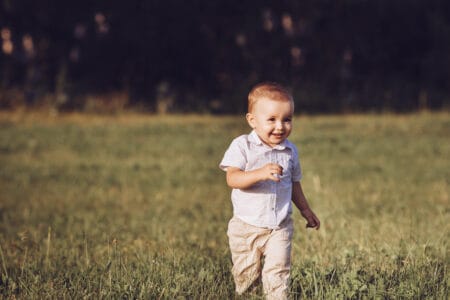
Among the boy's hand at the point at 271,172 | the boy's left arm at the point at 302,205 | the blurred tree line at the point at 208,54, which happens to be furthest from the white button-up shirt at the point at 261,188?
the blurred tree line at the point at 208,54

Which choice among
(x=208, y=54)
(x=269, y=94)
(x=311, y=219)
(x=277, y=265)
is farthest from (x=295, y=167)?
(x=208, y=54)

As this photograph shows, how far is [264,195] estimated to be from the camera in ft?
13.9

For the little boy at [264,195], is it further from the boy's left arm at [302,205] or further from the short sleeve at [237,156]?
the boy's left arm at [302,205]

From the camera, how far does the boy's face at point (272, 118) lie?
4.17m

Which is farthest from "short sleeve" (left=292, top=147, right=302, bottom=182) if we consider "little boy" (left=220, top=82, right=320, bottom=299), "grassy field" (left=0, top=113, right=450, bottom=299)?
"grassy field" (left=0, top=113, right=450, bottom=299)

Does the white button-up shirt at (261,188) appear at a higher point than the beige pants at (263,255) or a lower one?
higher

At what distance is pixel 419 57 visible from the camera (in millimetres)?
26500

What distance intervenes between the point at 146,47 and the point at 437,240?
55.4 ft

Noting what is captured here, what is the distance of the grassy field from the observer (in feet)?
14.4

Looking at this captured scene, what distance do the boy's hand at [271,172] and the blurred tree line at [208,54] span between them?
1662 cm

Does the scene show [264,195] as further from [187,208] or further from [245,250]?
[187,208]

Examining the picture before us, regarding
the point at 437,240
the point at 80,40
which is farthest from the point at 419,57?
the point at 437,240

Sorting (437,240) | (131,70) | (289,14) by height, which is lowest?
(437,240)

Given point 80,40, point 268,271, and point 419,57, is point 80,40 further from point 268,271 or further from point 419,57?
point 268,271
